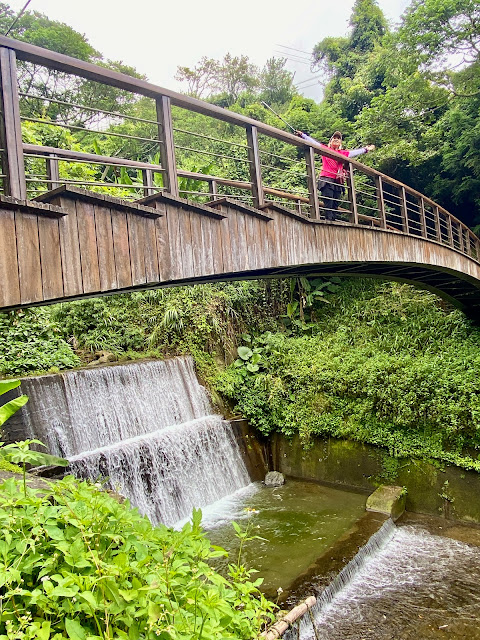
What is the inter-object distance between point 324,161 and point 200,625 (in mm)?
6377

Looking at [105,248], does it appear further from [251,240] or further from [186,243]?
[251,240]

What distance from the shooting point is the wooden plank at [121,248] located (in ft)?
10.1

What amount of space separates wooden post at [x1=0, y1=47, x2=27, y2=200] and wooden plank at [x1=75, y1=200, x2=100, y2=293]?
410 millimetres

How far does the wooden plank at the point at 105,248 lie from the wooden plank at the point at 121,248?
0.10ft

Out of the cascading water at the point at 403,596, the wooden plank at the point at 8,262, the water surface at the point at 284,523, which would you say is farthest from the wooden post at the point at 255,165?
the cascading water at the point at 403,596

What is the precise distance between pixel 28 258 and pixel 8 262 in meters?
0.12

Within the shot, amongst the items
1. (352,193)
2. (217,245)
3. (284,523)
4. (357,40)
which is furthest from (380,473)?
(357,40)

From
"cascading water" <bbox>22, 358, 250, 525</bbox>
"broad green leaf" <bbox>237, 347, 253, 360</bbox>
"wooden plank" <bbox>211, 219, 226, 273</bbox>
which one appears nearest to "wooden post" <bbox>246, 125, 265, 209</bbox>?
"wooden plank" <bbox>211, 219, 226, 273</bbox>

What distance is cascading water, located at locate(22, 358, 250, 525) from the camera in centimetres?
650

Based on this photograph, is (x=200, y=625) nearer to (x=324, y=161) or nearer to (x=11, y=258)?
(x=11, y=258)

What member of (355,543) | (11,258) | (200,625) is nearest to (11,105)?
(11,258)

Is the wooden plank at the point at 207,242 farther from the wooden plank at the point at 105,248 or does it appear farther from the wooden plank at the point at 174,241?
the wooden plank at the point at 105,248

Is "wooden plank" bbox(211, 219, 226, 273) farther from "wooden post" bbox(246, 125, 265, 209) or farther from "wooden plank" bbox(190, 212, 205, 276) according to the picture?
"wooden post" bbox(246, 125, 265, 209)

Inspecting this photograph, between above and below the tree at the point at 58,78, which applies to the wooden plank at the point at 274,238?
below
